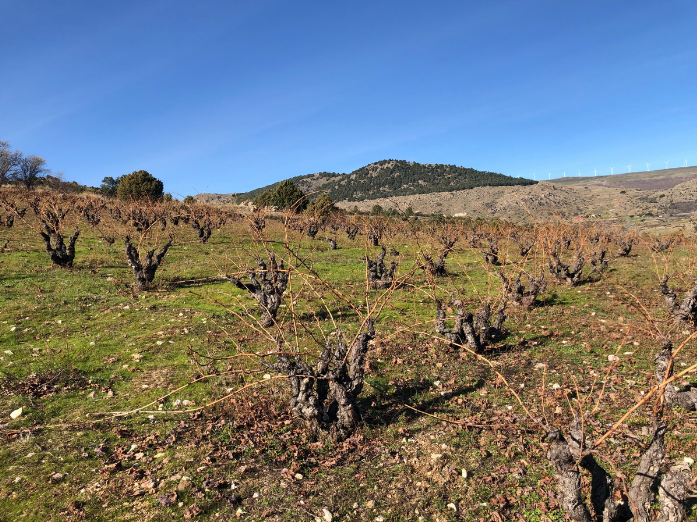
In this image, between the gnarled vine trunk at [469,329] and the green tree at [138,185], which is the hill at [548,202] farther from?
the gnarled vine trunk at [469,329]

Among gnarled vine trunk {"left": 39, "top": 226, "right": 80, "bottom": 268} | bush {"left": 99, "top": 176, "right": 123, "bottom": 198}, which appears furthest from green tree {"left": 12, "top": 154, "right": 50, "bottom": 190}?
gnarled vine trunk {"left": 39, "top": 226, "right": 80, "bottom": 268}

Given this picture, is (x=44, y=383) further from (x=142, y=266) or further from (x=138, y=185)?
(x=138, y=185)

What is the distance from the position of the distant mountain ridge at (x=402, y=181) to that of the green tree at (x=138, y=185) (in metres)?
90.4

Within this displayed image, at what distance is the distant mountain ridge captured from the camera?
15140 centimetres

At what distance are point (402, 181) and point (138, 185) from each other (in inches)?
5122

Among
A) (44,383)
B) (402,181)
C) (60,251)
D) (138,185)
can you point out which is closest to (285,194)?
(138,185)

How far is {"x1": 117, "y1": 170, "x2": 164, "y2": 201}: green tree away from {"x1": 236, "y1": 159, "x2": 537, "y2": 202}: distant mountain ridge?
90.4 meters

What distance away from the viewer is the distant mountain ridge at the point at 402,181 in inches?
5961

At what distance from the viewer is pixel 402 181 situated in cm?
16688

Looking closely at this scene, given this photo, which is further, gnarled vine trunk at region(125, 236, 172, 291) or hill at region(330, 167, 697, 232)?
hill at region(330, 167, 697, 232)

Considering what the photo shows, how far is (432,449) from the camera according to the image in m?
5.48

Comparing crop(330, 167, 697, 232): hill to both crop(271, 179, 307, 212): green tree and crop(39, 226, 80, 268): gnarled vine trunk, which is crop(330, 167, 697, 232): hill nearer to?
crop(271, 179, 307, 212): green tree

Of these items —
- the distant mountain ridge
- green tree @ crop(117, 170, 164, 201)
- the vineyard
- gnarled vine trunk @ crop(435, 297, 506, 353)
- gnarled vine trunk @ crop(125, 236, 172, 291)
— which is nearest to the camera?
the vineyard

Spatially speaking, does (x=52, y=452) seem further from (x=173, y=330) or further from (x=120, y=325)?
(x=120, y=325)
